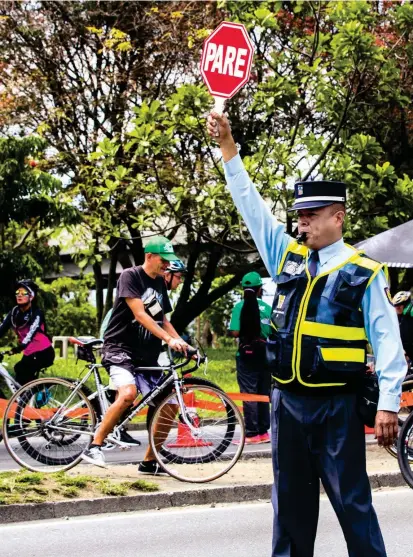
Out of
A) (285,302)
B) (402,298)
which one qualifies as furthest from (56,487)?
(402,298)

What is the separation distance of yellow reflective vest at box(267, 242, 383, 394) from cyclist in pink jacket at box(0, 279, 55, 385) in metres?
→ 6.80

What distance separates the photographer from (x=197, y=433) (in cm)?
836

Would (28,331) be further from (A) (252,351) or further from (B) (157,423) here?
(B) (157,423)

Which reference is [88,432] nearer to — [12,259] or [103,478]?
[103,478]

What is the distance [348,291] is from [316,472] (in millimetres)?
743

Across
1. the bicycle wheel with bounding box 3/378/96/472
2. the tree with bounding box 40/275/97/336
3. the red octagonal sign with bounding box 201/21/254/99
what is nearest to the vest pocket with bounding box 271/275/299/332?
the red octagonal sign with bounding box 201/21/254/99

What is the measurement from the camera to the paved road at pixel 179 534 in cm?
613

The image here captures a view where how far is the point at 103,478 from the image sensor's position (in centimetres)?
788

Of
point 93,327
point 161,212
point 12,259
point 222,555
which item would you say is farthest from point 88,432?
point 93,327

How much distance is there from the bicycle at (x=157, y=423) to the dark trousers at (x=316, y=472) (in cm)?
396

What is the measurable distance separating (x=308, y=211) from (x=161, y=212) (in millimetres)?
13792

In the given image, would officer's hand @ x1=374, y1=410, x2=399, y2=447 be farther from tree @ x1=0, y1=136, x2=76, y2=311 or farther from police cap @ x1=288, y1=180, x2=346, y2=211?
tree @ x1=0, y1=136, x2=76, y2=311

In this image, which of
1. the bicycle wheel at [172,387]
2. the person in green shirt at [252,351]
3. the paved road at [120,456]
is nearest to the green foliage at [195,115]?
the person in green shirt at [252,351]

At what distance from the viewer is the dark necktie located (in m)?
4.25
